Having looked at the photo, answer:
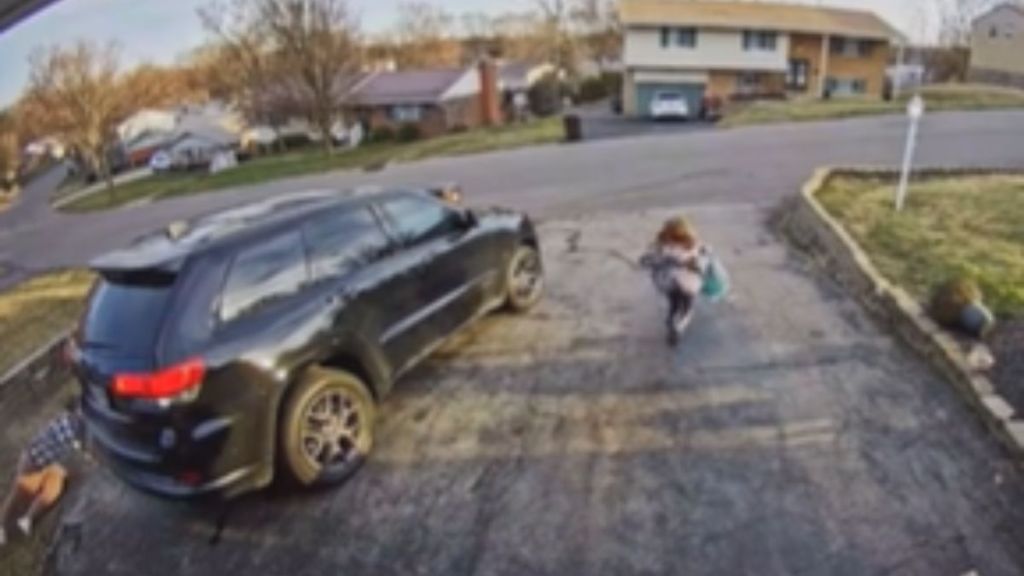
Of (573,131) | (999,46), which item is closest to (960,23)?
(999,46)

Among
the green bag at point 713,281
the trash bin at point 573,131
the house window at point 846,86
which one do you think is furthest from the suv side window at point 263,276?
the house window at point 846,86

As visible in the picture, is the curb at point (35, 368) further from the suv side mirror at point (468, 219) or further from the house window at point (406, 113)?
the house window at point (406, 113)

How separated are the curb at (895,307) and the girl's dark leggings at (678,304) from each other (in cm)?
171

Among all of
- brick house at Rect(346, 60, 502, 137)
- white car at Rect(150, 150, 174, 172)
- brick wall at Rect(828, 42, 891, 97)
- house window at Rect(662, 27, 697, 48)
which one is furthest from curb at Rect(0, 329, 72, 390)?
white car at Rect(150, 150, 174, 172)

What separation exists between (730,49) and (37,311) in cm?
3300

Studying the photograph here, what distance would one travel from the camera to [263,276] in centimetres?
482

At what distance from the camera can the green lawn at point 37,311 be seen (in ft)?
34.9

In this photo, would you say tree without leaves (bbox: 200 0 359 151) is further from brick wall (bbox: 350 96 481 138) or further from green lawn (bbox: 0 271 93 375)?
green lawn (bbox: 0 271 93 375)

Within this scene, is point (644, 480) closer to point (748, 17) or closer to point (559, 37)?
point (748, 17)

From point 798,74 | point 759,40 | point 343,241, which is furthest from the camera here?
point 798,74

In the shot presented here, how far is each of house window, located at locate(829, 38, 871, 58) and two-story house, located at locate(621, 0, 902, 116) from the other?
0.05 metres

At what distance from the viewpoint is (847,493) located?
14.6 ft

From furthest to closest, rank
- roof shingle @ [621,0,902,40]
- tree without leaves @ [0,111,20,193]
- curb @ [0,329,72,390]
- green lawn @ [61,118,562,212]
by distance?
tree without leaves @ [0,111,20,193]
roof shingle @ [621,0,902,40]
green lawn @ [61,118,562,212]
curb @ [0,329,72,390]

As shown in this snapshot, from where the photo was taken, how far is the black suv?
4.34 m
